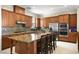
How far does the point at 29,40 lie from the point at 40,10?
580mm

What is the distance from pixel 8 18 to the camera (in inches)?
63.3

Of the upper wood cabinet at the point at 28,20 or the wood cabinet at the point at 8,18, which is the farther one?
the upper wood cabinet at the point at 28,20

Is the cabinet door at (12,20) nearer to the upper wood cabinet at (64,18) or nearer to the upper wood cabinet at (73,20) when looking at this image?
the upper wood cabinet at (64,18)

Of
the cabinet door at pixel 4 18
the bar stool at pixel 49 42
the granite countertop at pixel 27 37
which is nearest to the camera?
the cabinet door at pixel 4 18

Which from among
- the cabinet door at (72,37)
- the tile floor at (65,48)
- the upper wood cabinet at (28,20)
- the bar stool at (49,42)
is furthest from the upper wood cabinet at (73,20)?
the upper wood cabinet at (28,20)

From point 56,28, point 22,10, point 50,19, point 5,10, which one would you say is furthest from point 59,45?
point 5,10

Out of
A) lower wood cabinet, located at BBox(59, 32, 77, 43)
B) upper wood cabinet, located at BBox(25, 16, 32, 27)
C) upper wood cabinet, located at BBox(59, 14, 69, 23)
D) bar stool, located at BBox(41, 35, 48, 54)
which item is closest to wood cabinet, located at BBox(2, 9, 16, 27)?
upper wood cabinet, located at BBox(25, 16, 32, 27)

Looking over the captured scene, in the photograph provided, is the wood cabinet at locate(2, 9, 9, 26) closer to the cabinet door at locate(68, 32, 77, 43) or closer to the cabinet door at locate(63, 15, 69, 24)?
the cabinet door at locate(63, 15, 69, 24)

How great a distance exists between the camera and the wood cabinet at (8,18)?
1.56 m

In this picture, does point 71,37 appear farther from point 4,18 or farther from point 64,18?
point 4,18
